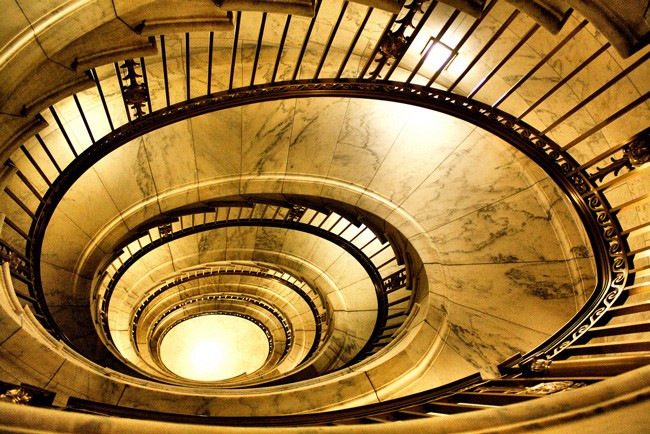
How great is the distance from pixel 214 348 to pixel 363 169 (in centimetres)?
819

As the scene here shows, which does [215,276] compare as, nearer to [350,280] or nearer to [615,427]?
[350,280]

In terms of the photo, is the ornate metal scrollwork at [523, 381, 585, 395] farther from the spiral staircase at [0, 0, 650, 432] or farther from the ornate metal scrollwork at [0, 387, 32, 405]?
the ornate metal scrollwork at [0, 387, 32, 405]

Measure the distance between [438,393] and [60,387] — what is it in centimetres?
311

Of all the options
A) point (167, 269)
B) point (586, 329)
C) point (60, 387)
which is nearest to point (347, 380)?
point (586, 329)

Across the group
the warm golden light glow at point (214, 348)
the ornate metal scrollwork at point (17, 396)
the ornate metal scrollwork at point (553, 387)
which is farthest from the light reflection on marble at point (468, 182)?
the warm golden light glow at point (214, 348)

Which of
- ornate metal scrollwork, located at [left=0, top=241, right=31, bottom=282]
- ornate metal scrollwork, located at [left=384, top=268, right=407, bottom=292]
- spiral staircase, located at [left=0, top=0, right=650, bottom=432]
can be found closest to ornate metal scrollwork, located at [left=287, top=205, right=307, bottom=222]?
spiral staircase, located at [left=0, top=0, right=650, bottom=432]

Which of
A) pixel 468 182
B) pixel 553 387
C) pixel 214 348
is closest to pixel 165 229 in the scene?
pixel 468 182

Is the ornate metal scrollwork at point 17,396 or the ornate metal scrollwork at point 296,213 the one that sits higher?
the ornate metal scrollwork at point 296,213

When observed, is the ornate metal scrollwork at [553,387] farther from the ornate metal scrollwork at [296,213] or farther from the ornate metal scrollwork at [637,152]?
the ornate metal scrollwork at [296,213]

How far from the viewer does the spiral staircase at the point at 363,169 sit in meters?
3.25

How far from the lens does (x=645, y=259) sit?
15.1 ft

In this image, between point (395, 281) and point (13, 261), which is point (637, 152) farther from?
point (13, 261)

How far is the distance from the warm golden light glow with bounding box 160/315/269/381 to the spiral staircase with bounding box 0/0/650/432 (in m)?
4.78

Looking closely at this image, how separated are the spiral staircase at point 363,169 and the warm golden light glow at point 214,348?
478 centimetres
